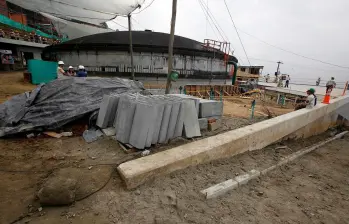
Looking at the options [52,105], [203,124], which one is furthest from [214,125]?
[52,105]

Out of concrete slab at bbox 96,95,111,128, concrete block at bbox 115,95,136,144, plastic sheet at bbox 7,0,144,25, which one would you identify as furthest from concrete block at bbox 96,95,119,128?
plastic sheet at bbox 7,0,144,25

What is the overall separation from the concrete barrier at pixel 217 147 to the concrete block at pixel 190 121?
40cm

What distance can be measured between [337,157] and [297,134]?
4.50 ft

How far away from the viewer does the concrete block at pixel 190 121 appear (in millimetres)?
4326

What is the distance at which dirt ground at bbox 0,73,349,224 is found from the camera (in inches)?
91.9

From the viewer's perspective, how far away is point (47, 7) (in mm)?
11531

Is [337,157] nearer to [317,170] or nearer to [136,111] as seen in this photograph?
[317,170]

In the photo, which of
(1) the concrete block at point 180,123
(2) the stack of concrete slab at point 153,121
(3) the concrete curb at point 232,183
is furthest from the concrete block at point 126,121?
(3) the concrete curb at point 232,183

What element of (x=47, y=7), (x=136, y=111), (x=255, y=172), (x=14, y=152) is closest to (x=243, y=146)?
(x=255, y=172)

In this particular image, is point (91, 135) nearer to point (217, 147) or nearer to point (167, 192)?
point (167, 192)

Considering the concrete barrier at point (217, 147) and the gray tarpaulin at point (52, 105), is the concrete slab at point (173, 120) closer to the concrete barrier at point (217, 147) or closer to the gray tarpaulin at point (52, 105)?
the concrete barrier at point (217, 147)

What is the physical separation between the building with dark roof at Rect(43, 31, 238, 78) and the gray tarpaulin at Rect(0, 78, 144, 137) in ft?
39.4

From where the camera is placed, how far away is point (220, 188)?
2.98 meters

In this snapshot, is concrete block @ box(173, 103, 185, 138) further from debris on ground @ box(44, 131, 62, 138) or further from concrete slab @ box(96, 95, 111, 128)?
debris on ground @ box(44, 131, 62, 138)
